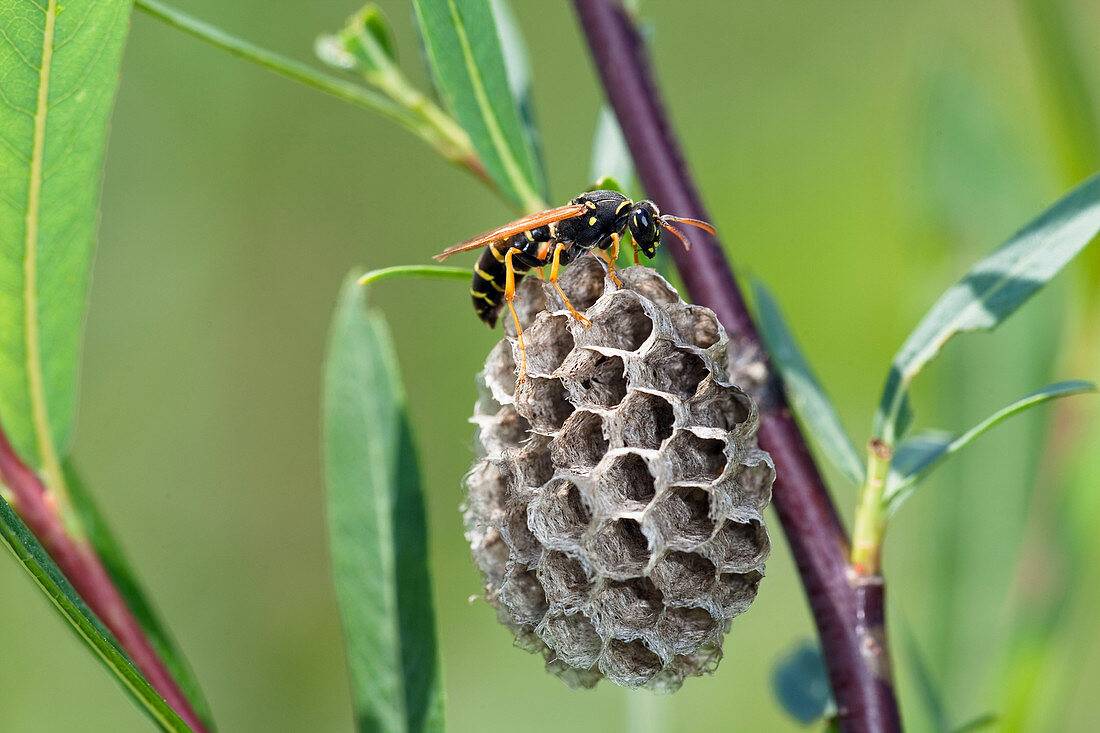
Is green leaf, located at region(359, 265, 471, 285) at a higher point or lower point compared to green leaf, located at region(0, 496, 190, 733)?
higher

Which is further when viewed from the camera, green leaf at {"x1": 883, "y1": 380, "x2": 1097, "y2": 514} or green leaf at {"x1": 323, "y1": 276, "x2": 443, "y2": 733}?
green leaf at {"x1": 323, "y1": 276, "x2": 443, "y2": 733}

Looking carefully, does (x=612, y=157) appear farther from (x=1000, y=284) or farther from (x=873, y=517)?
(x=873, y=517)

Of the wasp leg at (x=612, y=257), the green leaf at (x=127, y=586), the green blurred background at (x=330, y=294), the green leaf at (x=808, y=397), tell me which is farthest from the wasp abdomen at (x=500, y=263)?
the green blurred background at (x=330, y=294)

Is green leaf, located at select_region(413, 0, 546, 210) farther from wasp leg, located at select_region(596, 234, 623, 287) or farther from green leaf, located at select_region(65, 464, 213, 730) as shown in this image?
green leaf, located at select_region(65, 464, 213, 730)

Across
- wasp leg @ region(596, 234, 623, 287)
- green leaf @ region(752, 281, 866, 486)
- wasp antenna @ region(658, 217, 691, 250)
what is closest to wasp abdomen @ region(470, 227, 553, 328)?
wasp leg @ region(596, 234, 623, 287)

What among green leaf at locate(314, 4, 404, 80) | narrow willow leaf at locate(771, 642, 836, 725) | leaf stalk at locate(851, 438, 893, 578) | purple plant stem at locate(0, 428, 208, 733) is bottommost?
narrow willow leaf at locate(771, 642, 836, 725)

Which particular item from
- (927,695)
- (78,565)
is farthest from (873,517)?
(78,565)

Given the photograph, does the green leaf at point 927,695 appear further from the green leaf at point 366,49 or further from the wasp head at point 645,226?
the green leaf at point 366,49

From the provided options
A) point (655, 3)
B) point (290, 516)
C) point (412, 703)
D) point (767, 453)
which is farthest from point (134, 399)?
point (767, 453)

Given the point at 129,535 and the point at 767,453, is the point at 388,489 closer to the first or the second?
the point at 767,453
